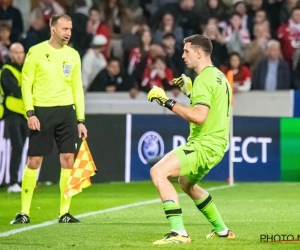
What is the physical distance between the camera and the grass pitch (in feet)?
30.4

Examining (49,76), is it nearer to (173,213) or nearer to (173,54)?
(173,213)

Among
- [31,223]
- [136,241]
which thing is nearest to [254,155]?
[31,223]

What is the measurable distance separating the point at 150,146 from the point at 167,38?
2.76 metres

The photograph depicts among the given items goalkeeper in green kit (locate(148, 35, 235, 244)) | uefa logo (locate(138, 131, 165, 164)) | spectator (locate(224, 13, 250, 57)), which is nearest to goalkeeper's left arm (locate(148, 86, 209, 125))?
goalkeeper in green kit (locate(148, 35, 235, 244))

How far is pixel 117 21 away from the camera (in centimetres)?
2209

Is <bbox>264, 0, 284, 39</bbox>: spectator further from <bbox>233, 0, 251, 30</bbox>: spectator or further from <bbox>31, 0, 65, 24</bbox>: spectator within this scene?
<bbox>31, 0, 65, 24</bbox>: spectator

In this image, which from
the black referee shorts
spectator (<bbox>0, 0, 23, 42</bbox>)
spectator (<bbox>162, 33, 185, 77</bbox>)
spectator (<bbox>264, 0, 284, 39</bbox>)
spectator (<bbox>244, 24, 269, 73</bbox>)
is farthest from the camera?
spectator (<bbox>0, 0, 23, 42</bbox>)

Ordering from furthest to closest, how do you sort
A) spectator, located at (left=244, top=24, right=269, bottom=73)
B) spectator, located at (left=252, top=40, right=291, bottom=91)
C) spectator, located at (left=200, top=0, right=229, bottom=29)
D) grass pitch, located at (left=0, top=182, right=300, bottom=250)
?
spectator, located at (left=200, top=0, right=229, bottom=29) → spectator, located at (left=244, top=24, right=269, bottom=73) → spectator, located at (left=252, top=40, right=291, bottom=91) → grass pitch, located at (left=0, top=182, right=300, bottom=250)

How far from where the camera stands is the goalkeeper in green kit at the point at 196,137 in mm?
8906

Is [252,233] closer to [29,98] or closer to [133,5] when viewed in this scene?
[29,98]

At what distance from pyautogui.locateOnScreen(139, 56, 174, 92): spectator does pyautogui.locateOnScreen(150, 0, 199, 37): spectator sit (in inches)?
65.5

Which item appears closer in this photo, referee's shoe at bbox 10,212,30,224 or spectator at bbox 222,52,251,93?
referee's shoe at bbox 10,212,30,224

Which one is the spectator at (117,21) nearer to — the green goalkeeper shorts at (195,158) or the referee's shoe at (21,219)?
the referee's shoe at (21,219)

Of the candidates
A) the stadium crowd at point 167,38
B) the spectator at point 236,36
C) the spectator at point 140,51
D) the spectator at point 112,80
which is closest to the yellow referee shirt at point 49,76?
the stadium crowd at point 167,38
